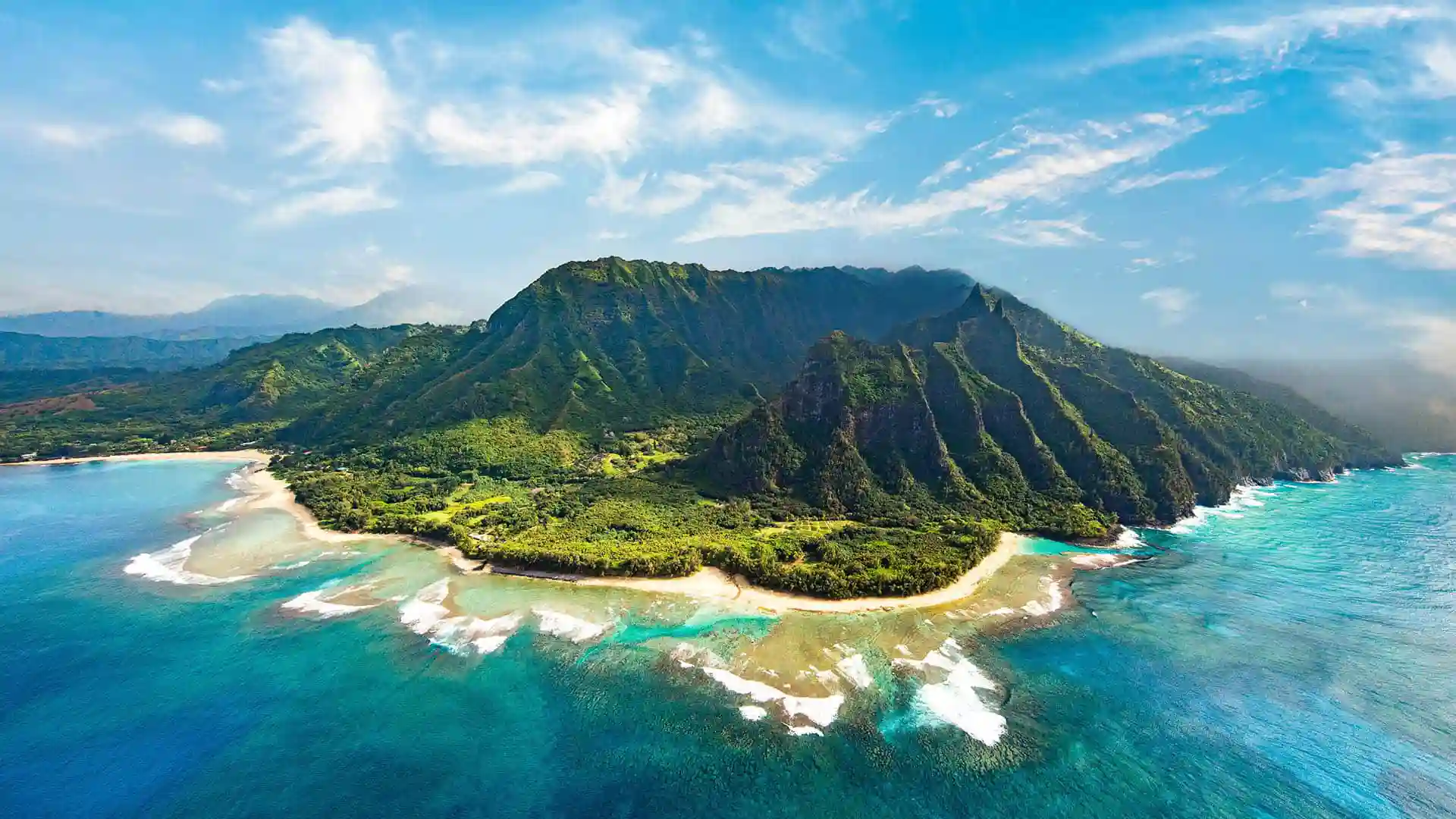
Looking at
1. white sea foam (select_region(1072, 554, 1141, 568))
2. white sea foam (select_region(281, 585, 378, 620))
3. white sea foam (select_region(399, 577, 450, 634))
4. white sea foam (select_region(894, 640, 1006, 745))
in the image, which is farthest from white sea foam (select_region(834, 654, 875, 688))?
white sea foam (select_region(281, 585, 378, 620))

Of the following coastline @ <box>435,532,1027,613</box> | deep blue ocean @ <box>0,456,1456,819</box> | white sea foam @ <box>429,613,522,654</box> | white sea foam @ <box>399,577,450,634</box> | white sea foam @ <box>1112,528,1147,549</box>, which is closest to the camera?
deep blue ocean @ <box>0,456,1456,819</box>

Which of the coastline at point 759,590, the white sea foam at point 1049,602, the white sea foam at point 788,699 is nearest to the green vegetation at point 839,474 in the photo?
the coastline at point 759,590

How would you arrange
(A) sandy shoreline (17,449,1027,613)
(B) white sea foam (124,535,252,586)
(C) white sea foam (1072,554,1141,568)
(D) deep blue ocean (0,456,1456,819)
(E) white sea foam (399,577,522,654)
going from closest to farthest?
(D) deep blue ocean (0,456,1456,819), (E) white sea foam (399,577,522,654), (A) sandy shoreline (17,449,1027,613), (B) white sea foam (124,535,252,586), (C) white sea foam (1072,554,1141,568)

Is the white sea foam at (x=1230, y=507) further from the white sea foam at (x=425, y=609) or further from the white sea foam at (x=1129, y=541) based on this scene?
the white sea foam at (x=425, y=609)

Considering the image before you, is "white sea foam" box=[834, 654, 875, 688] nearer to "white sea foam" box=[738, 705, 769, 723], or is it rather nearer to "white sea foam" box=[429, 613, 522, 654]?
"white sea foam" box=[738, 705, 769, 723]

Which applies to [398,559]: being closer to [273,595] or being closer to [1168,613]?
[273,595]

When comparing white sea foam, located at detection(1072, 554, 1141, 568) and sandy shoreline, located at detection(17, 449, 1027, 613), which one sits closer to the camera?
sandy shoreline, located at detection(17, 449, 1027, 613)

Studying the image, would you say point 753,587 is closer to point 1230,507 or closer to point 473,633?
point 473,633

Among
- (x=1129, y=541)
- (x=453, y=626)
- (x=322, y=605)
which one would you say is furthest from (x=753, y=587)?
(x=1129, y=541)
